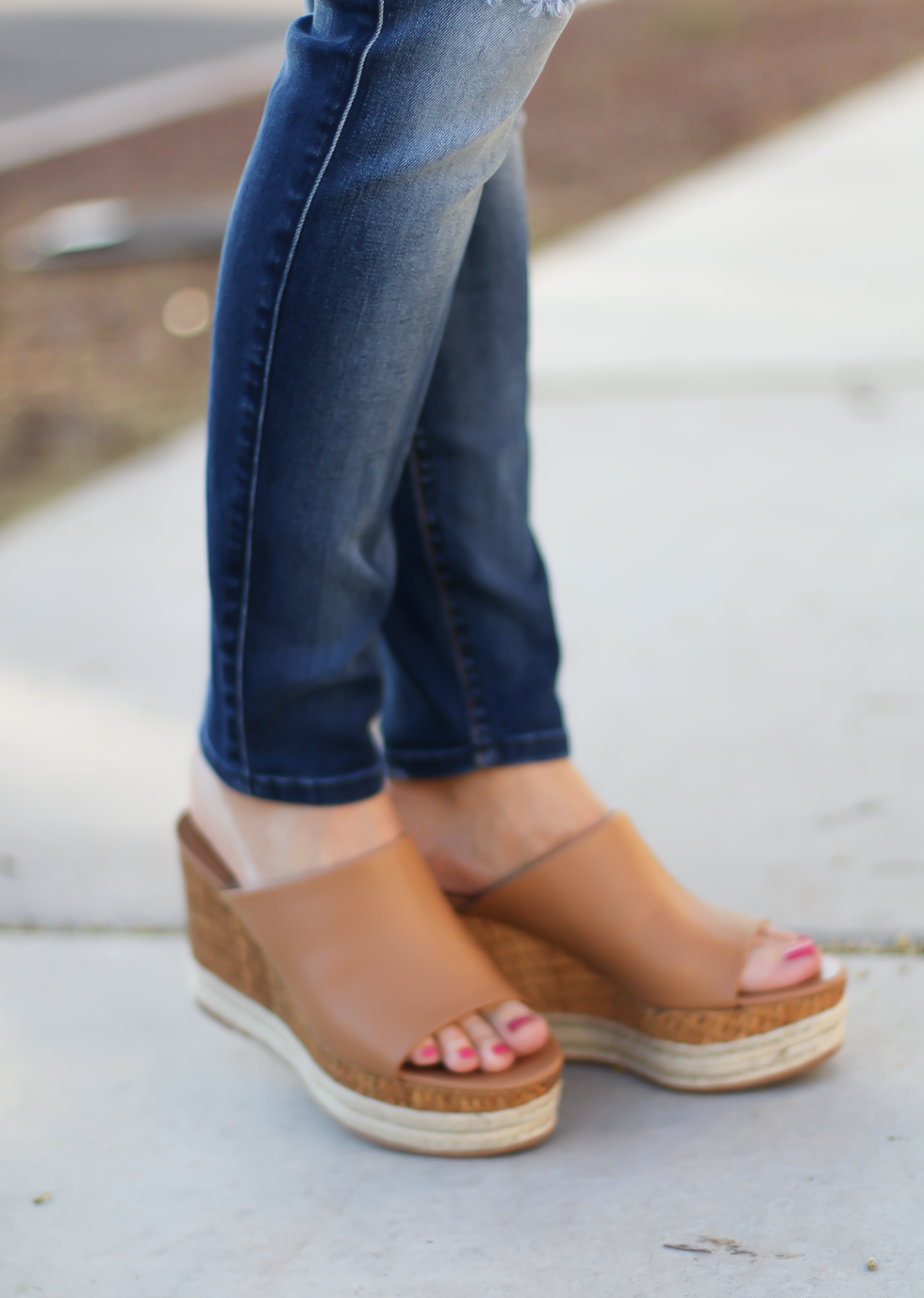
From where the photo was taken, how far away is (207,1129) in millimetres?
850

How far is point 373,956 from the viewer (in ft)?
2.72

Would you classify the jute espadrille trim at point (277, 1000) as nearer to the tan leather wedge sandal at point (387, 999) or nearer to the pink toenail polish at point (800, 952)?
the tan leather wedge sandal at point (387, 999)

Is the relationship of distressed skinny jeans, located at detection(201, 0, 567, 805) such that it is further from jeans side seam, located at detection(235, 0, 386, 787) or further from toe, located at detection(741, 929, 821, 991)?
toe, located at detection(741, 929, 821, 991)

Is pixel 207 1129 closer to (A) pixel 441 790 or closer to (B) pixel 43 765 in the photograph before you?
(A) pixel 441 790

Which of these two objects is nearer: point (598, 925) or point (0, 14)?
point (598, 925)

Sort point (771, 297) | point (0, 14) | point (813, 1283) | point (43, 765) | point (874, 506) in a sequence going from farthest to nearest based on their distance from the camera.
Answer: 1. point (0, 14)
2. point (771, 297)
3. point (874, 506)
4. point (43, 765)
5. point (813, 1283)

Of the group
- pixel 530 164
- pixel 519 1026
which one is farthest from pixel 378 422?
pixel 530 164

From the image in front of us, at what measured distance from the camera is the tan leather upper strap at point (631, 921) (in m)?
0.86

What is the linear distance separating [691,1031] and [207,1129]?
1.03 feet

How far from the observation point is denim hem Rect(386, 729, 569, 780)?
92 centimetres

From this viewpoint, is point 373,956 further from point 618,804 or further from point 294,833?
point 618,804

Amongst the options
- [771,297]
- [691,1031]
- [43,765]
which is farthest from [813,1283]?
[771,297]

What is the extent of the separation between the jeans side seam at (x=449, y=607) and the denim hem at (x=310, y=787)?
0.09 metres

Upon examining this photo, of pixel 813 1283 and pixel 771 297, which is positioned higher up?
pixel 771 297
